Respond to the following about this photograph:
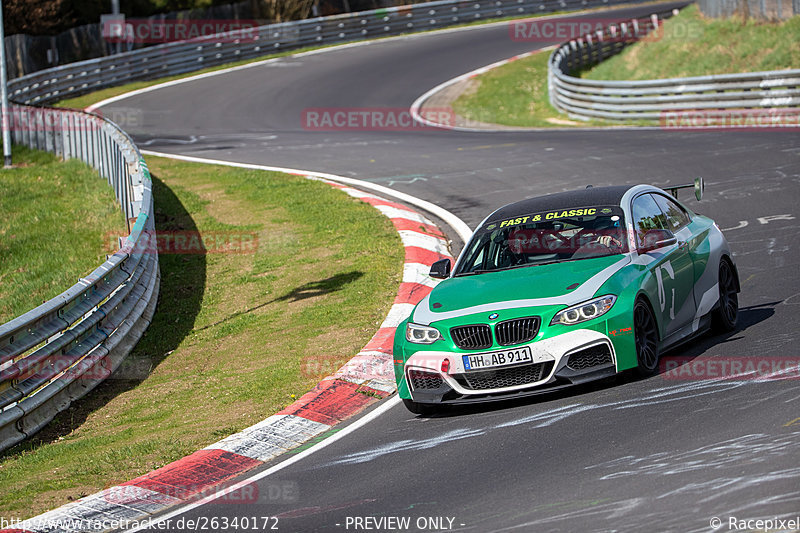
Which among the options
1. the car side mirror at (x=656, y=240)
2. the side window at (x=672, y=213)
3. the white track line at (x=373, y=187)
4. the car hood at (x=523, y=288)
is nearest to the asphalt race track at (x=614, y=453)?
the white track line at (x=373, y=187)

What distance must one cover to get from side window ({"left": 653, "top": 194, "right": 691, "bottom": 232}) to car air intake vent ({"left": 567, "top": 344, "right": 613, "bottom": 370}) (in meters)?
2.11

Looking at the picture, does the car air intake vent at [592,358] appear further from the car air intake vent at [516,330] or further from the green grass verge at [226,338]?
the green grass verge at [226,338]

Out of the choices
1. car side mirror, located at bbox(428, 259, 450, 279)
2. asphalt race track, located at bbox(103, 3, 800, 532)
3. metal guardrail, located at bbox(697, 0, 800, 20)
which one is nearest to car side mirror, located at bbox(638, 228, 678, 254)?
asphalt race track, located at bbox(103, 3, 800, 532)

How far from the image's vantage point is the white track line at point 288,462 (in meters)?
6.59

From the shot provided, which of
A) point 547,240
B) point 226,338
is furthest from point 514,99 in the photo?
point 547,240

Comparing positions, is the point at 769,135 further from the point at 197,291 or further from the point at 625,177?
the point at 197,291

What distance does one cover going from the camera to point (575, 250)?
8.91 metres

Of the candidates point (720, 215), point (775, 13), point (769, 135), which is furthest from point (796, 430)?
point (775, 13)

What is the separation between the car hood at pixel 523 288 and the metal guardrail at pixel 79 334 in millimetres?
3316

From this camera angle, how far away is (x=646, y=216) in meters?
9.30

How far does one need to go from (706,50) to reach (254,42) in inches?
764

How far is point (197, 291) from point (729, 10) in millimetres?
26684

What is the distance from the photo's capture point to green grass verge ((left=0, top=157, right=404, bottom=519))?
8133mm

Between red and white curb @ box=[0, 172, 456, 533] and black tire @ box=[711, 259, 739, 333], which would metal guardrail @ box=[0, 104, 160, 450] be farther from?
black tire @ box=[711, 259, 739, 333]
